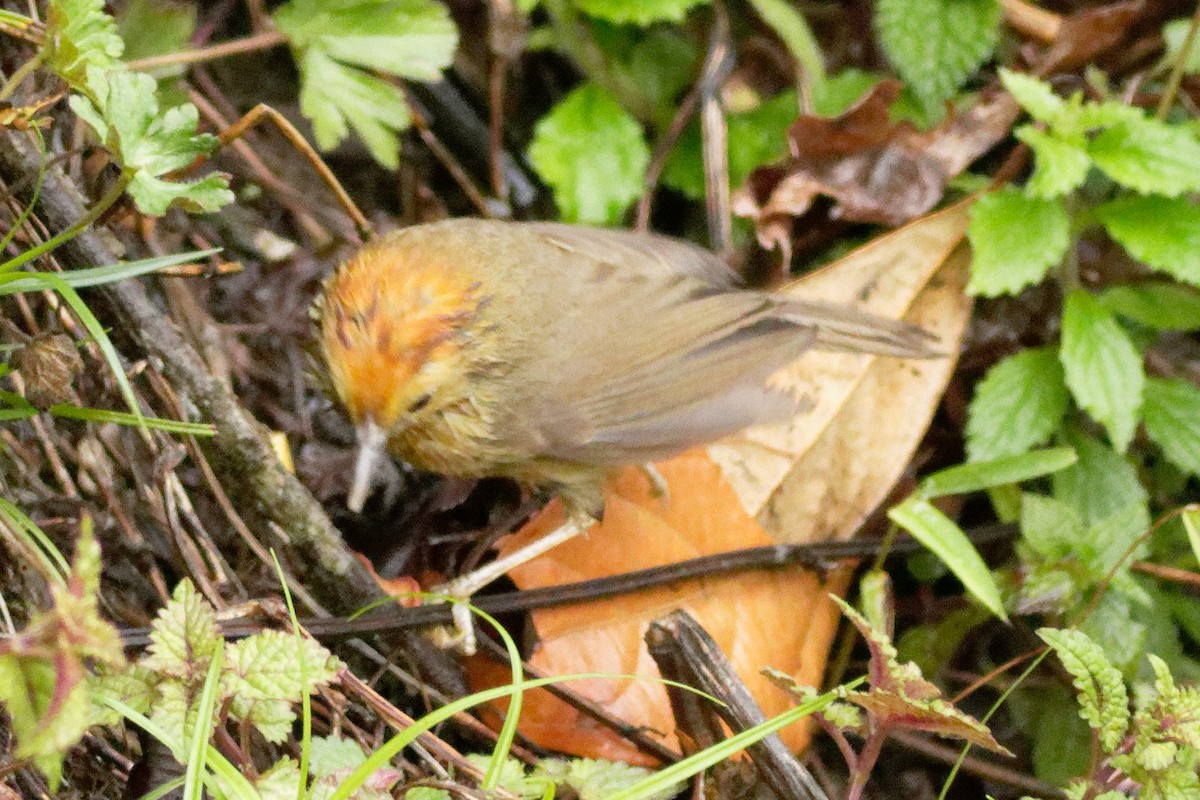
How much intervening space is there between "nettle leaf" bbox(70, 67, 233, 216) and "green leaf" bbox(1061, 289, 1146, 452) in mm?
2258

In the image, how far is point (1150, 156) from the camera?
10.9ft

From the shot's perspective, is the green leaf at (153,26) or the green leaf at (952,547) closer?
the green leaf at (952,547)

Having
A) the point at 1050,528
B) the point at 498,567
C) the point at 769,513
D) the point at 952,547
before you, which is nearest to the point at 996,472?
the point at 1050,528

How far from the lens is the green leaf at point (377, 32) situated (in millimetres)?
3195

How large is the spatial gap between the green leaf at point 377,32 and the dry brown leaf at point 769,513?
122cm

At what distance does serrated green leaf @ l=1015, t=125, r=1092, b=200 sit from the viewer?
3.22 meters

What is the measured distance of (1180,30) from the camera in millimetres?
3842

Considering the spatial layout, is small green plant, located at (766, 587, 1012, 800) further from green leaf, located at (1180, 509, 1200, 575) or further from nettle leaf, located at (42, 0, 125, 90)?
nettle leaf, located at (42, 0, 125, 90)

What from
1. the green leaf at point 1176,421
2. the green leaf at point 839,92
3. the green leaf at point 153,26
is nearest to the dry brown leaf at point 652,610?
the green leaf at point 1176,421

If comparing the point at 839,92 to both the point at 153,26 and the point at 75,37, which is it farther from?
the point at 75,37

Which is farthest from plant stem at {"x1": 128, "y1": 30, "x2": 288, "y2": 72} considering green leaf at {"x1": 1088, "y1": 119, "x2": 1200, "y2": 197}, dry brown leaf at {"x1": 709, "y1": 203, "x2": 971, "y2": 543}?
green leaf at {"x1": 1088, "y1": 119, "x2": 1200, "y2": 197}

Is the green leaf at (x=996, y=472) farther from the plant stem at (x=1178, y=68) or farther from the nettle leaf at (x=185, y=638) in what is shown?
the nettle leaf at (x=185, y=638)

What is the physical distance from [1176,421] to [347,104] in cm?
240

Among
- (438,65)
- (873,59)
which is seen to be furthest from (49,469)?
(873,59)
